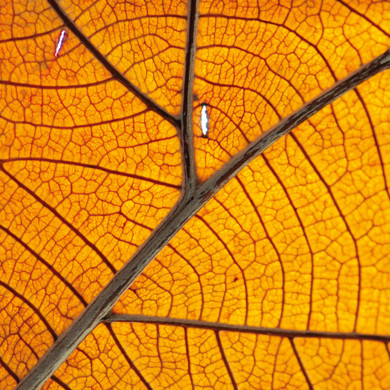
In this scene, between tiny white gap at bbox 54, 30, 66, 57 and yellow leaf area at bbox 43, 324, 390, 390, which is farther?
yellow leaf area at bbox 43, 324, 390, 390

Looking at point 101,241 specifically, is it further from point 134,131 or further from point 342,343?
point 342,343

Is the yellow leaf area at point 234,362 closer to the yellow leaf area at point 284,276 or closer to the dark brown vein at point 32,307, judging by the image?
the yellow leaf area at point 284,276

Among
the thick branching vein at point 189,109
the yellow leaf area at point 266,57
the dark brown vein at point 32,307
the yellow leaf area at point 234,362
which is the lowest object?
the dark brown vein at point 32,307

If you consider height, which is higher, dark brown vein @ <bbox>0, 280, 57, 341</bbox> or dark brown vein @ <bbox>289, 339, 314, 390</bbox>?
dark brown vein @ <bbox>289, 339, 314, 390</bbox>

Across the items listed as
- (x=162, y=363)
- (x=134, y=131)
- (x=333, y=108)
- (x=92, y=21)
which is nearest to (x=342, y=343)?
(x=162, y=363)

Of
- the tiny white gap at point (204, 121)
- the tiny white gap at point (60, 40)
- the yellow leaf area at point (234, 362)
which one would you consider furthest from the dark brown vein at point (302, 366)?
the tiny white gap at point (60, 40)

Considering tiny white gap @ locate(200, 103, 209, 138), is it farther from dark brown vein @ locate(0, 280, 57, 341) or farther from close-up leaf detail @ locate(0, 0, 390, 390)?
dark brown vein @ locate(0, 280, 57, 341)

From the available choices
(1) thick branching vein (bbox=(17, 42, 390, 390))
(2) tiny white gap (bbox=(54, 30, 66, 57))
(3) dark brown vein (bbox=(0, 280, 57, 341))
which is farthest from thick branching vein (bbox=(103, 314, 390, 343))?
(2) tiny white gap (bbox=(54, 30, 66, 57))
